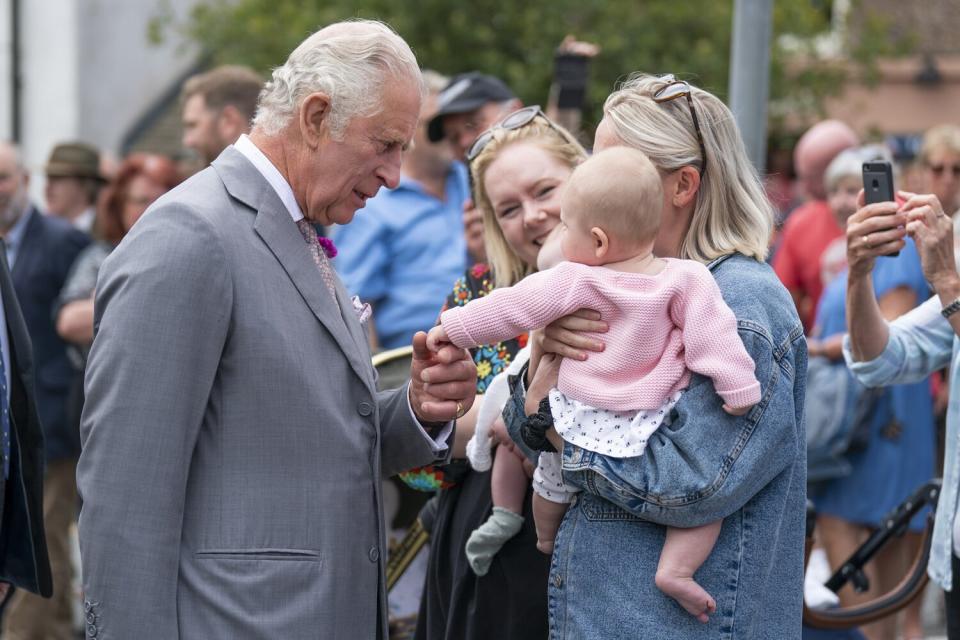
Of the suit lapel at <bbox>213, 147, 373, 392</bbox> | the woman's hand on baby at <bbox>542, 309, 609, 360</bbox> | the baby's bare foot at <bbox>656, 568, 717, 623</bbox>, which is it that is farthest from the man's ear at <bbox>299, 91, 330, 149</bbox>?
the baby's bare foot at <bbox>656, 568, 717, 623</bbox>

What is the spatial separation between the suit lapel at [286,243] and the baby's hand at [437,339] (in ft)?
0.48

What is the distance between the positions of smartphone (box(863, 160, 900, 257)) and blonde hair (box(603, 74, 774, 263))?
771mm

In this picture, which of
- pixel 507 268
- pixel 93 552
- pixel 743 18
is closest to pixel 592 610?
pixel 93 552

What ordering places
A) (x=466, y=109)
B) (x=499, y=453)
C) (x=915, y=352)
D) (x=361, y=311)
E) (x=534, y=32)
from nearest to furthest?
(x=361, y=311), (x=499, y=453), (x=915, y=352), (x=466, y=109), (x=534, y=32)

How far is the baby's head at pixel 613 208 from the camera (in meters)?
2.42

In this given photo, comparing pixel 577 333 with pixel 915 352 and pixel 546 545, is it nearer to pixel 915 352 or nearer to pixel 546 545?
pixel 546 545

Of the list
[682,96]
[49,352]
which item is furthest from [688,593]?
[49,352]

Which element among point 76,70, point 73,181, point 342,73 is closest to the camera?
point 342,73

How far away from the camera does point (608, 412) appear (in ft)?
8.06

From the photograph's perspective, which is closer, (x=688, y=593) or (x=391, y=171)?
(x=688, y=593)

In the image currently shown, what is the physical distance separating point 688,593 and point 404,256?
315cm

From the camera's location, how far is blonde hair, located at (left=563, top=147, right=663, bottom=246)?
2.42m

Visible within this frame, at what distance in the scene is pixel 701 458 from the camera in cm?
237

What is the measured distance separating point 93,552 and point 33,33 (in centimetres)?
1523
